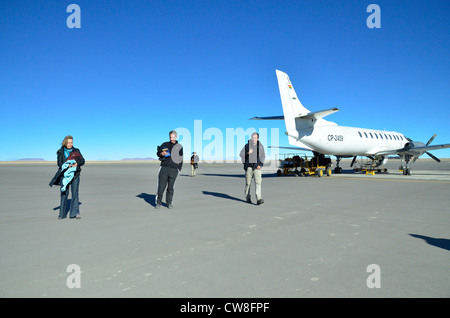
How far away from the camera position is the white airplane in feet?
54.7

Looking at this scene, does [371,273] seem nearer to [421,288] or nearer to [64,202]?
[421,288]

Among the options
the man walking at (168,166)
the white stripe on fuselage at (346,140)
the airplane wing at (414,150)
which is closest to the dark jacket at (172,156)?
the man walking at (168,166)

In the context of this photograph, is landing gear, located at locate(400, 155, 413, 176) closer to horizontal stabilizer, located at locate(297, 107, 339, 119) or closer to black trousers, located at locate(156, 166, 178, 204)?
horizontal stabilizer, located at locate(297, 107, 339, 119)

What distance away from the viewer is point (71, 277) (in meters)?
2.96

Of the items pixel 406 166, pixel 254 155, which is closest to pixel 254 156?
pixel 254 155

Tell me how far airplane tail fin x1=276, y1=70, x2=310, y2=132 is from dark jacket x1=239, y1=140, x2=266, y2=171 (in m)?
8.93

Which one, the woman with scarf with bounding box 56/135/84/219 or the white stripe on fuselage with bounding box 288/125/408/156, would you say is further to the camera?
the white stripe on fuselage with bounding box 288/125/408/156

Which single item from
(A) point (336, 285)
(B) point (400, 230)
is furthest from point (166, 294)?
(B) point (400, 230)

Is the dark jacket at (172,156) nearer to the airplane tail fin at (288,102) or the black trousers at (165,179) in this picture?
the black trousers at (165,179)

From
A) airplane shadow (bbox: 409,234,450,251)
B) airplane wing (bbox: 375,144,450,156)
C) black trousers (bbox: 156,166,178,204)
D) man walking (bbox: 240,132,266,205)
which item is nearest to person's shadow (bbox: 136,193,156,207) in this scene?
black trousers (bbox: 156,166,178,204)

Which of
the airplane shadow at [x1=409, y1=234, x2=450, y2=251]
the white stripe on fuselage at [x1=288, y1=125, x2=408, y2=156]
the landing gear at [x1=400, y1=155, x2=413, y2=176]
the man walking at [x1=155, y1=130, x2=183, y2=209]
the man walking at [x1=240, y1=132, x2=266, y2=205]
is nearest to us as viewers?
the airplane shadow at [x1=409, y1=234, x2=450, y2=251]

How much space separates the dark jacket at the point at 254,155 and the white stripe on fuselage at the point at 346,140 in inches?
349

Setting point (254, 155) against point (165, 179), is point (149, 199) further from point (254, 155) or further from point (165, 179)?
point (254, 155)
